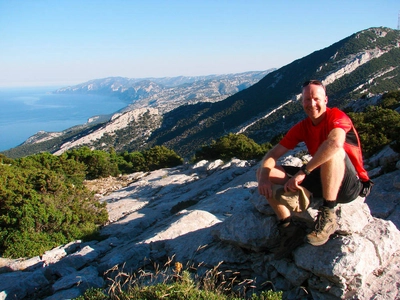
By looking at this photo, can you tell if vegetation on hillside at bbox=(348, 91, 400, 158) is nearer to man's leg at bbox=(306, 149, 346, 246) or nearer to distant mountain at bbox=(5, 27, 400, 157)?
man's leg at bbox=(306, 149, 346, 246)

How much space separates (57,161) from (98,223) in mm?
13501

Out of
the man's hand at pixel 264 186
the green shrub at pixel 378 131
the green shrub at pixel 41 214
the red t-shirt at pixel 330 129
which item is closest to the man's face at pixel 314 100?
the red t-shirt at pixel 330 129

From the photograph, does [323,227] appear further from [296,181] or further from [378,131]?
[378,131]

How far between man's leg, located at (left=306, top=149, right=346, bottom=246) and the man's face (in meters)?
0.79

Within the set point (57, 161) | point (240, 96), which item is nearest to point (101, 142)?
point (240, 96)

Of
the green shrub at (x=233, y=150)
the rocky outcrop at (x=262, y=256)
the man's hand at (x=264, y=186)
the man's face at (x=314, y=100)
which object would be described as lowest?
the green shrub at (x=233, y=150)

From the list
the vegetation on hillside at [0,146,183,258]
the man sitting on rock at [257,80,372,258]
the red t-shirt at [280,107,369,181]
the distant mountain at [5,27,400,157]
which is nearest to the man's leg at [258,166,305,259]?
the man sitting on rock at [257,80,372,258]

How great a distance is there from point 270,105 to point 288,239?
3764 inches

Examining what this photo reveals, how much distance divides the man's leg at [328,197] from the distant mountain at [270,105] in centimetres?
6766

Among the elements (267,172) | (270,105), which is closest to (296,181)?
(267,172)

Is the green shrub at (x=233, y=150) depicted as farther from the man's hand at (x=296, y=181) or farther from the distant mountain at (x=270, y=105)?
the distant mountain at (x=270, y=105)

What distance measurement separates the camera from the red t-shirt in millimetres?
4227

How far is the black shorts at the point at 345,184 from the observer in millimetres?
4223

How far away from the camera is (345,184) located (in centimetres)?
425
